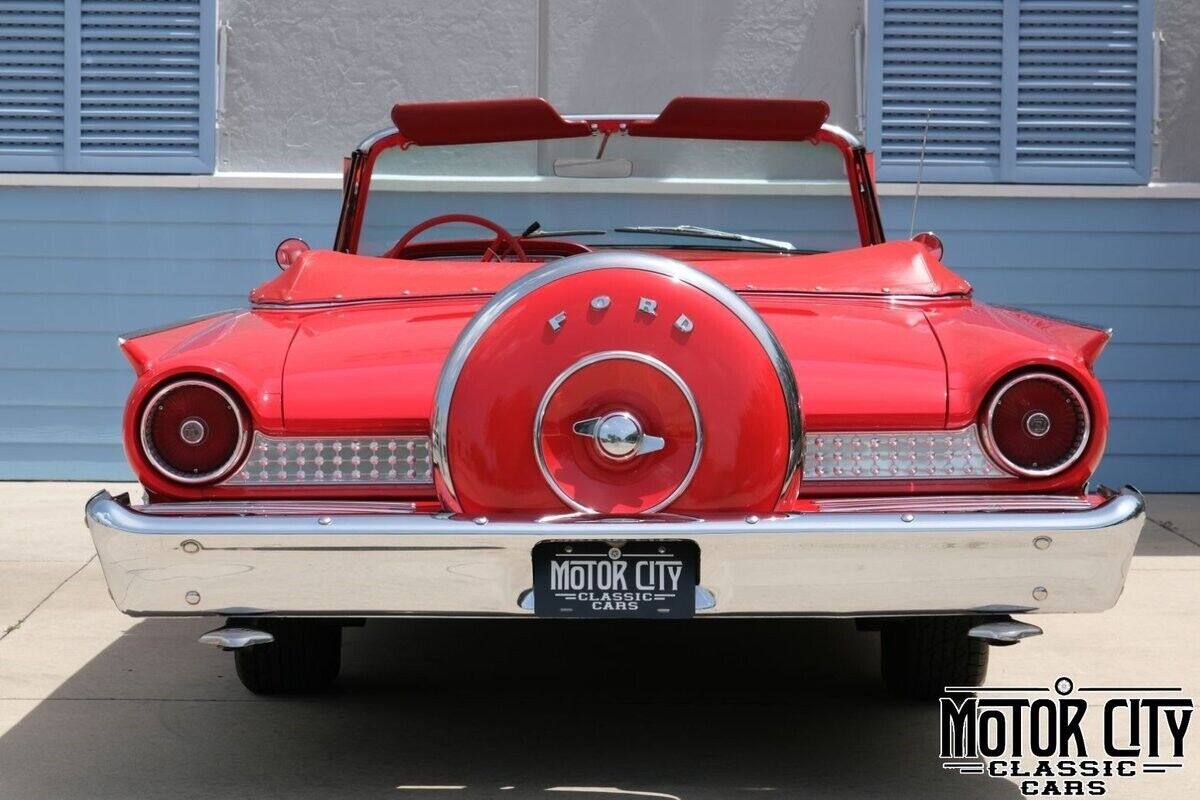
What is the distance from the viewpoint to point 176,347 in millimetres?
3576

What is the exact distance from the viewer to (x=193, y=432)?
342cm

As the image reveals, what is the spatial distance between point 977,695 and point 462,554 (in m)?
1.70

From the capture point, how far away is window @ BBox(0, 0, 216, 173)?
8641mm

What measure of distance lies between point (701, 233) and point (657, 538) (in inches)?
69.0

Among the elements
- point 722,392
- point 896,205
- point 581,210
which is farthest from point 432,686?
point 896,205

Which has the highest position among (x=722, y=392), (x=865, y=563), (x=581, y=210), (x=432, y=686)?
(x=581, y=210)

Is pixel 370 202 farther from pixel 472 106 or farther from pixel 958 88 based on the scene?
pixel 958 88

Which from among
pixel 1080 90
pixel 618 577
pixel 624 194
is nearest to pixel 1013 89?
pixel 1080 90

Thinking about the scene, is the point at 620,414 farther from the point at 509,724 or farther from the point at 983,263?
the point at 983,263

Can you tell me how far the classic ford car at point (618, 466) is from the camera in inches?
127

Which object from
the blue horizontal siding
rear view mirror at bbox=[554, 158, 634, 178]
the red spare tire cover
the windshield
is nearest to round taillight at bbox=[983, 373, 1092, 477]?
the red spare tire cover

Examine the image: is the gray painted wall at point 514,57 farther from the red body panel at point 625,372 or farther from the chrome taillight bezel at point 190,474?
the chrome taillight bezel at point 190,474

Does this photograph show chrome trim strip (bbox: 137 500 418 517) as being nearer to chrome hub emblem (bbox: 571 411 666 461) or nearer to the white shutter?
chrome hub emblem (bbox: 571 411 666 461)

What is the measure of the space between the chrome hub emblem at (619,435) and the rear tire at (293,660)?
4.37 feet
